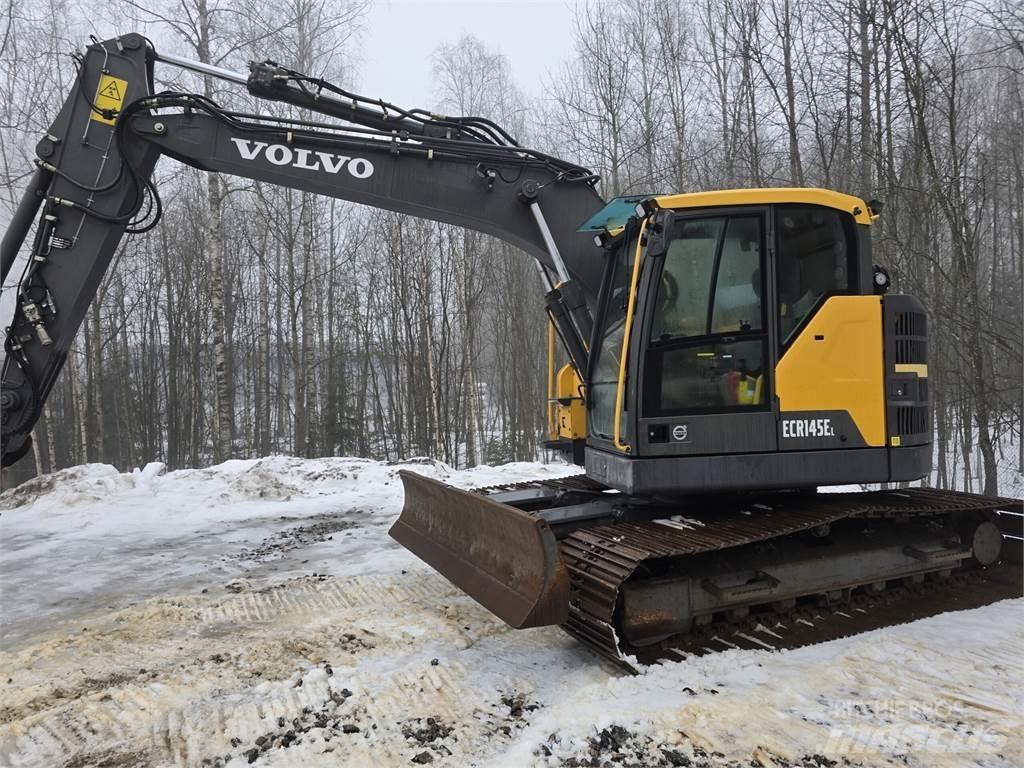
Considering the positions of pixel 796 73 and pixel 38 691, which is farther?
pixel 796 73

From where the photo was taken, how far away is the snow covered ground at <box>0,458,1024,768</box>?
2947mm

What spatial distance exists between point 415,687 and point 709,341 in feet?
8.67

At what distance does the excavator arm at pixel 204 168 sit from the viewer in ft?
17.4

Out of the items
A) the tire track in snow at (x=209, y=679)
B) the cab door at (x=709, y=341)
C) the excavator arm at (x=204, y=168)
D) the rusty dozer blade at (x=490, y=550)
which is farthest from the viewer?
the excavator arm at (x=204, y=168)

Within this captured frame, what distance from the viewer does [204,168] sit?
17.9 feet

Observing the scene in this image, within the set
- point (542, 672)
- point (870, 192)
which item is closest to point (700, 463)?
point (542, 672)

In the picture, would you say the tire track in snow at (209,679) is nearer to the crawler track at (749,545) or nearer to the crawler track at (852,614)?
the crawler track at (749,545)

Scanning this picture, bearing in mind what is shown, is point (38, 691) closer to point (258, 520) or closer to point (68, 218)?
point (68, 218)

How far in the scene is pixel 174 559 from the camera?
6527 millimetres

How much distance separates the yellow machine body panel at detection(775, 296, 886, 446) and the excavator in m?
0.01

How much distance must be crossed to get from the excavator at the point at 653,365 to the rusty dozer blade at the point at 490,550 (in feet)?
0.06

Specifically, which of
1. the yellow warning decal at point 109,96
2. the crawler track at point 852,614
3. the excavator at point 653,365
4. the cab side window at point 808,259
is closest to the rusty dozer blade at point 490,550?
the excavator at point 653,365

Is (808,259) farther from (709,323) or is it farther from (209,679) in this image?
(209,679)

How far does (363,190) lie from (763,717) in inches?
178
